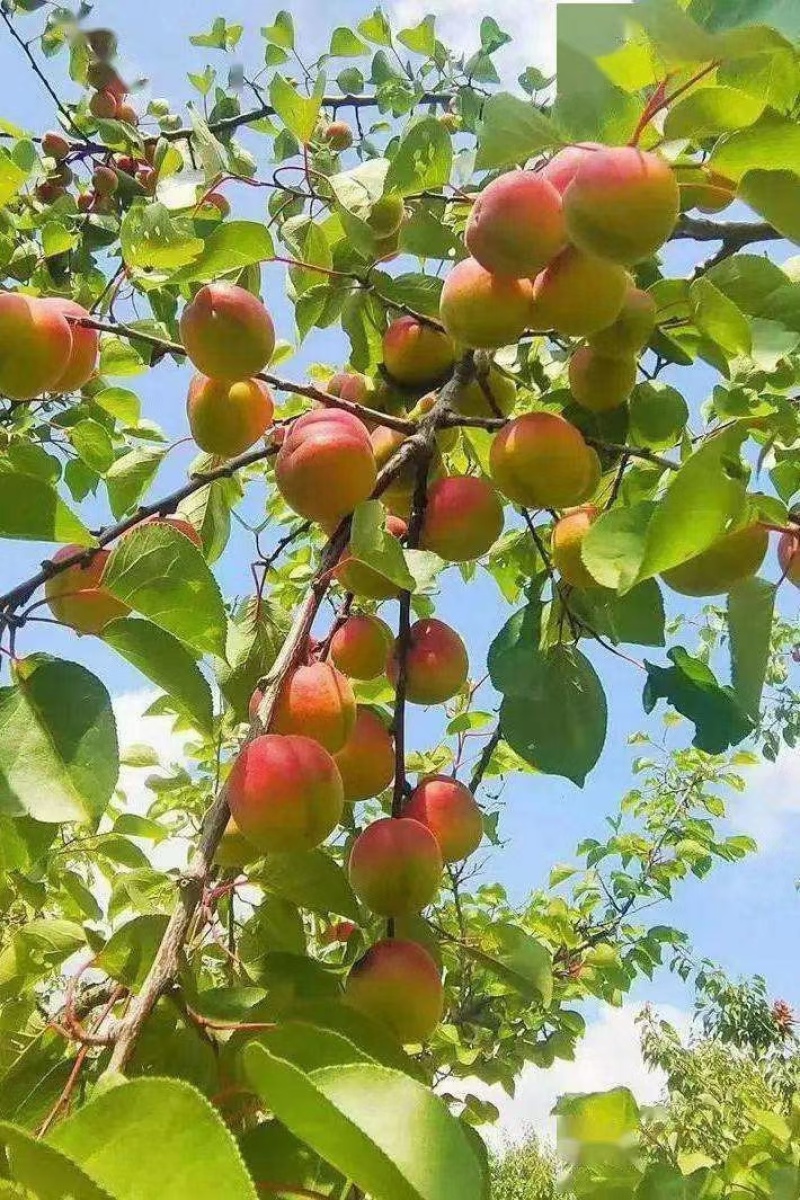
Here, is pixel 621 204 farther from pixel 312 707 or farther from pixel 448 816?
pixel 448 816

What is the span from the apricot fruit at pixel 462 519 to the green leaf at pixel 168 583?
336 millimetres

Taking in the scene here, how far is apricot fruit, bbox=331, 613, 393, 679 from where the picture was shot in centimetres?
130

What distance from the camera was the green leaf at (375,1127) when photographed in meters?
0.47

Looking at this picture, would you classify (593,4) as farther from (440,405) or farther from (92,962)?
(92,962)

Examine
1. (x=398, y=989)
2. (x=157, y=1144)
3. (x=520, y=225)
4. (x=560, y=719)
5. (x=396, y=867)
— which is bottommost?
(x=157, y=1144)

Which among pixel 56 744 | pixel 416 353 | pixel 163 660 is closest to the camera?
pixel 56 744

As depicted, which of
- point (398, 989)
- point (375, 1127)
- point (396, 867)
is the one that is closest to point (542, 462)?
point (396, 867)

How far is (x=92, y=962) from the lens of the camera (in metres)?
0.95

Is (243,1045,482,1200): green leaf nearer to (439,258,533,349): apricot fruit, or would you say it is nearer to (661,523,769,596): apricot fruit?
(661,523,769,596): apricot fruit

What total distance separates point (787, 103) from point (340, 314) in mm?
679

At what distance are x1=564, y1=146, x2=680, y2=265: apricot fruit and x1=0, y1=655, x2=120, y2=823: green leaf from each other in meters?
0.59

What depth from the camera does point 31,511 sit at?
925 millimetres

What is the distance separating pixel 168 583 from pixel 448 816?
46cm

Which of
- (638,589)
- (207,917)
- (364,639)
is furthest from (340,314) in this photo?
(207,917)
